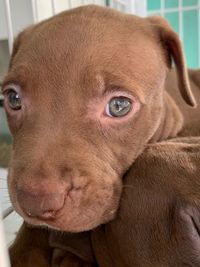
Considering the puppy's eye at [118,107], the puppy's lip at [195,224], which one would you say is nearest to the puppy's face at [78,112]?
the puppy's eye at [118,107]

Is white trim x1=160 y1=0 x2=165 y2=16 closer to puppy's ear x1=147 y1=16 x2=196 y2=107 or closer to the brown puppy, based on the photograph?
puppy's ear x1=147 y1=16 x2=196 y2=107

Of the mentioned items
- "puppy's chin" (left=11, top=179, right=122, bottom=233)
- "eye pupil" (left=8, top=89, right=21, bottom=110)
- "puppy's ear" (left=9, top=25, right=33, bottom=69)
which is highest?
"puppy's ear" (left=9, top=25, right=33, bottom=69)

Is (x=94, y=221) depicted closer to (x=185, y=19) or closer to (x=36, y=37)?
(x=36, y=37)

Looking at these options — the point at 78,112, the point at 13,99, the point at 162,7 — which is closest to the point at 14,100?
the point at 13,99

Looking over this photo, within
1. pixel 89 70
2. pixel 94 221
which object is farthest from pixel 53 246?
pixel 89 70

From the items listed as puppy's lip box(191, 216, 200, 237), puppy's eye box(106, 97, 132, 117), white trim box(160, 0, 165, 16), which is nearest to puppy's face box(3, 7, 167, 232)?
puppy's eye box(106, 97, 132, 117)

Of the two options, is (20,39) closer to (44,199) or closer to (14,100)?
(14,100)
